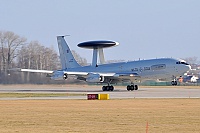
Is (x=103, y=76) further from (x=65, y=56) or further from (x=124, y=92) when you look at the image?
(x=65, y=56)

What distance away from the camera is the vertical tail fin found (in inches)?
3504

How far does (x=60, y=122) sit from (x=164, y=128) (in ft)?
19.4

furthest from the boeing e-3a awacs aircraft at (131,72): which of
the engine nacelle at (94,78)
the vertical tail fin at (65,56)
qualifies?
the vertical tail fin at (65,56)

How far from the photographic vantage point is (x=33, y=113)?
35906 millimetres

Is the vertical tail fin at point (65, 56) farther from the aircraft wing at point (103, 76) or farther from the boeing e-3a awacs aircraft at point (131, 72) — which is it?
the aircraft wing at point (103, 76)

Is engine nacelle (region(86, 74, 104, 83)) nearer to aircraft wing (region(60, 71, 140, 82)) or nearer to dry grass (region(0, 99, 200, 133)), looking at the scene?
aircraft wing (region(60, 71, 140, 82))

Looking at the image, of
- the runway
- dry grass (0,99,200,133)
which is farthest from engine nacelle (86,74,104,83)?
dry grass (0,99,200,133)

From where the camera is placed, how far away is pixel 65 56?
295 ft

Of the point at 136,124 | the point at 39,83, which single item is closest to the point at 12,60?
the point at 39,83

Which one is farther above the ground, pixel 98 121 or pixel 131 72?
pixel 131 72

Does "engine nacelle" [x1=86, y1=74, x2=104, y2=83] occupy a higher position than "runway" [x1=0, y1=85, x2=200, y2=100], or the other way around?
"engine nacelle" [x1=86, y1=74, x2=104, y2=83]

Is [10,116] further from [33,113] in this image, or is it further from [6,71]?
[6,71]

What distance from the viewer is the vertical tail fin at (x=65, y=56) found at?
292ft

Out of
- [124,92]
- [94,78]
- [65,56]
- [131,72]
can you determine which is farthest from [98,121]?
[65,56]
